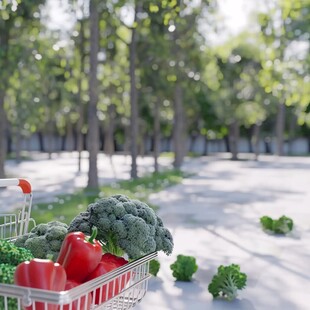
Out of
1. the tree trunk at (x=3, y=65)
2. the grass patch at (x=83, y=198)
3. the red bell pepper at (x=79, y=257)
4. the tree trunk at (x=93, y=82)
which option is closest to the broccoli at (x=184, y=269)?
the red bell pepper at (x=79, y=257)

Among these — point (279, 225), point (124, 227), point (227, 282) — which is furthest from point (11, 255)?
point (279, 225)

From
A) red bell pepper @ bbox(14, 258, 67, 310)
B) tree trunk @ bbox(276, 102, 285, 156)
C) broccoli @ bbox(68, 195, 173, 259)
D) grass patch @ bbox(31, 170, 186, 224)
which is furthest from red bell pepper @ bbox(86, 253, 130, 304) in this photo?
tree trunk @ bbox(276, 102, 285, 156)

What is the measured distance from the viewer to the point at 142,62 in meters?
26.5

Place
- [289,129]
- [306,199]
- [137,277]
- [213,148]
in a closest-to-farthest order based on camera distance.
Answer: [137,277], [306,199], [289,129], [213,148]

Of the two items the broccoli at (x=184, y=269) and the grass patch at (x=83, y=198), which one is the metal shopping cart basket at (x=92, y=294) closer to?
the broccoli at (x=184, y=269)

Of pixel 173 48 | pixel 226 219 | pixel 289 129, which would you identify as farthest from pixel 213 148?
pixel 226 219

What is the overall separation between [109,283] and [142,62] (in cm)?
2439

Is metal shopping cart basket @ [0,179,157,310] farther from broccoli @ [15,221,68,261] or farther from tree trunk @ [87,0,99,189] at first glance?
tree trunk @ [87,0,99,189]

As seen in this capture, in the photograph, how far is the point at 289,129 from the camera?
2960 inches

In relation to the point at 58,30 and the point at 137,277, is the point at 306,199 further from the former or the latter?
the point at 137,277

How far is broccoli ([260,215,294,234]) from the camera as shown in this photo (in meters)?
10.8

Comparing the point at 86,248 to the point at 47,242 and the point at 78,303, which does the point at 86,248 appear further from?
the point at 47,242

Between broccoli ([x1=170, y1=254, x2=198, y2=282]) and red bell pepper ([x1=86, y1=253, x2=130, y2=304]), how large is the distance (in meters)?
4.48

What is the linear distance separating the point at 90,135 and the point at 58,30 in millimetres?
7349
